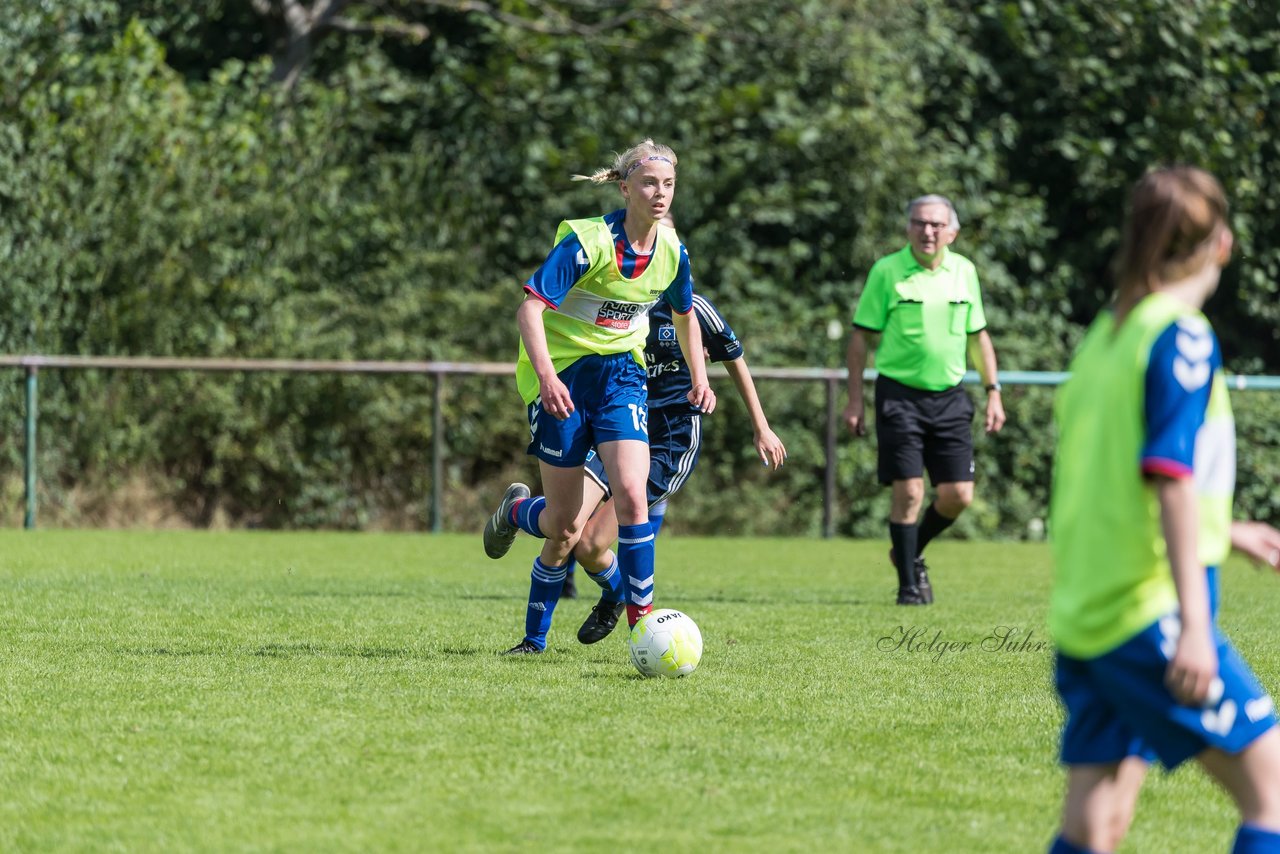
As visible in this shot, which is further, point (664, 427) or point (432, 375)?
point (432, 375)

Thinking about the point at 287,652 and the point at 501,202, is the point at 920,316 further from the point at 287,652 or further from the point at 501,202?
the point at 501,202

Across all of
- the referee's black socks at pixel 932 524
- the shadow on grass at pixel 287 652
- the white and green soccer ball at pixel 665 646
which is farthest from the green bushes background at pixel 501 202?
the white and green soccer ball at pixel 665 646

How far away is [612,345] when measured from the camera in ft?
20.9

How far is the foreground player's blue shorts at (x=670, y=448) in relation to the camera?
25.3 feet

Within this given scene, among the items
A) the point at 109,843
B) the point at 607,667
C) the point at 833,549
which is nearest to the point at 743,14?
the point at 833,549

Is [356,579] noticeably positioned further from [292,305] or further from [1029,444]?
[1029,444]

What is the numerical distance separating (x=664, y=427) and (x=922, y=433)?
1.78 meters

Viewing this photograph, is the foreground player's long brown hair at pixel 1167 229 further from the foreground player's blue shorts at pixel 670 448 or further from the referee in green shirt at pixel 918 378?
the referee in green shirt at pixel 918 378

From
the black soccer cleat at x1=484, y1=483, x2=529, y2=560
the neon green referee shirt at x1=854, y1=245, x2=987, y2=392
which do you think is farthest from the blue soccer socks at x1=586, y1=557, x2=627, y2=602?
the neon green referee shirt at x1=854, y1=245, x2=987, y2=392

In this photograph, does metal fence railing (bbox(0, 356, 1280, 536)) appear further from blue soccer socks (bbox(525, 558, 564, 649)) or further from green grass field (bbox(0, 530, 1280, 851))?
blue soccer socks (bbox(525, 558, 564, 649))

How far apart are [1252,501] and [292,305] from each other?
871cm

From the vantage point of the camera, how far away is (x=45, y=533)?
500 inches

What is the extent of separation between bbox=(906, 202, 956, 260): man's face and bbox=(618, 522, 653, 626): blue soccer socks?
3012 mm

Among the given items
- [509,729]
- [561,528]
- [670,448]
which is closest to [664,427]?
[670,448]
